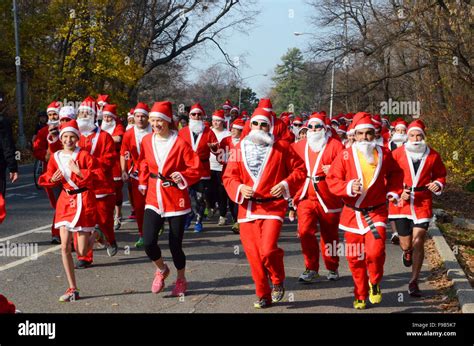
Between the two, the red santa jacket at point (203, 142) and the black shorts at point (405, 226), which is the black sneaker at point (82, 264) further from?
the black shorts at point (405, 226)

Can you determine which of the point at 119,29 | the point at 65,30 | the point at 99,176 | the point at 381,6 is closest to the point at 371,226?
the point at 99,176

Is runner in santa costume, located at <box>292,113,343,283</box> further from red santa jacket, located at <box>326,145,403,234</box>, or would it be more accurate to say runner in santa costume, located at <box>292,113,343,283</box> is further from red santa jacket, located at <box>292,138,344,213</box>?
red santa jacket, located at <box>326,145,403,234</box>

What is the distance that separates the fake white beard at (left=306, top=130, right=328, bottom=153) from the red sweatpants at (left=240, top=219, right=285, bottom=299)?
6.52ft

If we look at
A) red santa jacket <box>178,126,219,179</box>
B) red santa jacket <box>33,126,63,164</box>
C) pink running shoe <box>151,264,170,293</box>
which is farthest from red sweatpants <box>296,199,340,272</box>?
red santa jacket <box>33,126,63,164</box>

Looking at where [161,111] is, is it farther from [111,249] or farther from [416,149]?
[416,149]

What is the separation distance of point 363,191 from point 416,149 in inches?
54.4

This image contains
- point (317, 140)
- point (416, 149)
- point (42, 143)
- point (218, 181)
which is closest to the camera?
point (416, 149)

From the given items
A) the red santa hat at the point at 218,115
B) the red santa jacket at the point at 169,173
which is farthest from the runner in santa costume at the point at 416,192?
the red santa hat at the point at 218,115

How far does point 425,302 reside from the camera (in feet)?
25.7

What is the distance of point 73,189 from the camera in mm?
7988

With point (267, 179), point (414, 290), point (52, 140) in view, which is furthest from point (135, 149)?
point (414, 290)

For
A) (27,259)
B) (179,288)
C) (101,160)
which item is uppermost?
(101,160)

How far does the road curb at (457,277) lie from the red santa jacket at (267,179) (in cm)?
208

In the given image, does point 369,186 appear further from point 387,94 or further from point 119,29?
point 119,29
